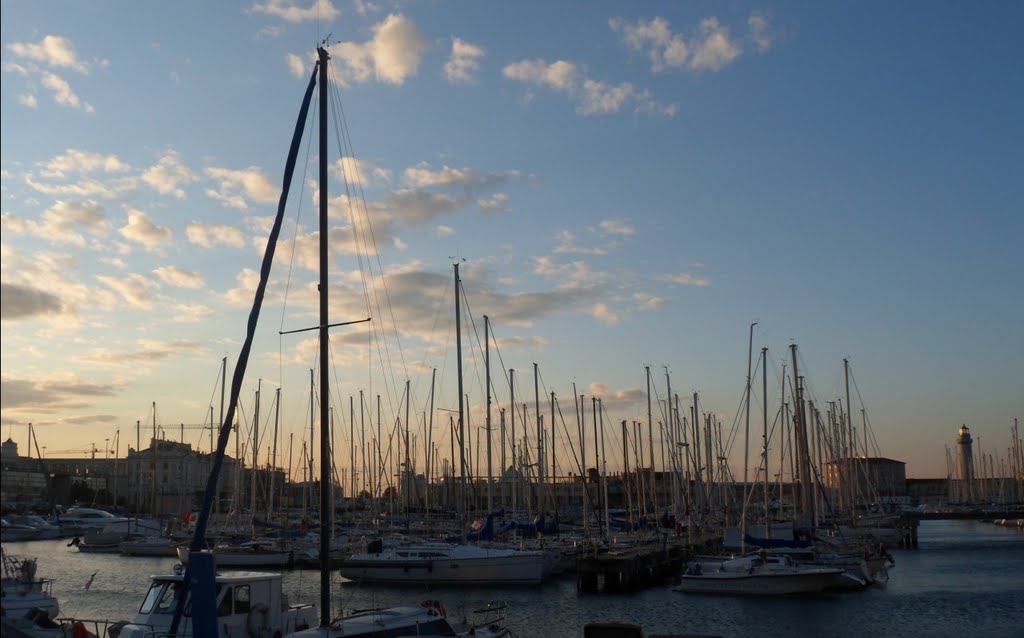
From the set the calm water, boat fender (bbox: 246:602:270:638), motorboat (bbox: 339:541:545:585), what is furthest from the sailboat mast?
motorboat (bbox: 339:541:545:585)

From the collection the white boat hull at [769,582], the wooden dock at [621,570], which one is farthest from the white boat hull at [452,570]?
the white boat hull at [769,582]

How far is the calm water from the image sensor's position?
3675cm

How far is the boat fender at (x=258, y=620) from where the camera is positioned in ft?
68.4

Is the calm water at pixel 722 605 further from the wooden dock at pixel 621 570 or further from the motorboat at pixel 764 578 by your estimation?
the wooden dock at pixel 621 570

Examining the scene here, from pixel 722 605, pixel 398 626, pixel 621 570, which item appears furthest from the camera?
pixel 621 570

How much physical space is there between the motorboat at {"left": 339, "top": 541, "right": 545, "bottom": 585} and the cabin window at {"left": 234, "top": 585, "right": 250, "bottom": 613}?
1180 inches

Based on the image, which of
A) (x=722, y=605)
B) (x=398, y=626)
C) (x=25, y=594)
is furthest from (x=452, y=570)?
(x=25, y=594)

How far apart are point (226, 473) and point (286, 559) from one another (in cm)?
8359

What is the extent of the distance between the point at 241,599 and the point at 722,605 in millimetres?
28197

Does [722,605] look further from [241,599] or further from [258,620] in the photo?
[241,599]

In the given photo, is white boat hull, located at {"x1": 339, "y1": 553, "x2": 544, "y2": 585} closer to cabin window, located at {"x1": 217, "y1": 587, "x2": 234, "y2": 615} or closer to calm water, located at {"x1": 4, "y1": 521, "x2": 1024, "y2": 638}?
calm water, located at {"x1": 4, "y1": 521, "x2": 1024, "y2": 638}

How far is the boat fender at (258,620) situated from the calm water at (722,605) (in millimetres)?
15663

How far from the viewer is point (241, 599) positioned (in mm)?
20859

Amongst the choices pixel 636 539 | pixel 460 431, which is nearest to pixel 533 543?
pixel 636 539
